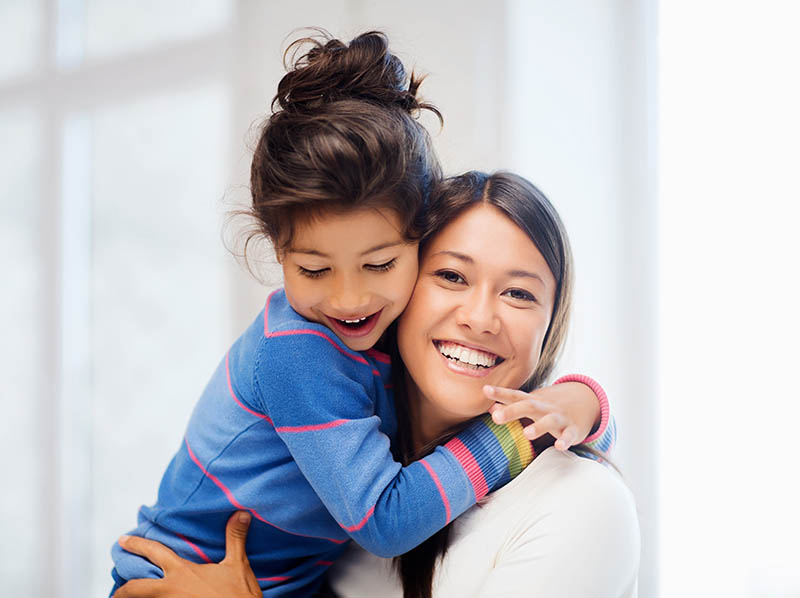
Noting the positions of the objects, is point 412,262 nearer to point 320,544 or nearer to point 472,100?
point 320,544

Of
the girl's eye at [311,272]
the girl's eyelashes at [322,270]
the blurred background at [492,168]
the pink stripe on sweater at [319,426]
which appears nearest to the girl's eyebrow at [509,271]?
the girl's eyelashes at [322,270]

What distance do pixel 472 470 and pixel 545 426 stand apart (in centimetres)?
13

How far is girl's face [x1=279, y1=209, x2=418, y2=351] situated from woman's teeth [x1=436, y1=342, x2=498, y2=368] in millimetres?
106

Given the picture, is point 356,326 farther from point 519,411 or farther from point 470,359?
point 519,411

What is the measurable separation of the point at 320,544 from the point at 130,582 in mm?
333

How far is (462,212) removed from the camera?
4.26 ft

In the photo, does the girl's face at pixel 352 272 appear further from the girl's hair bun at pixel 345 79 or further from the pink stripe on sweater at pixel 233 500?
the pink stripe on sweater at pixel 233 500

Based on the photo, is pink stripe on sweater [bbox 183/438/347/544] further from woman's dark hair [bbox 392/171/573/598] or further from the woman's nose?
the woman's nose

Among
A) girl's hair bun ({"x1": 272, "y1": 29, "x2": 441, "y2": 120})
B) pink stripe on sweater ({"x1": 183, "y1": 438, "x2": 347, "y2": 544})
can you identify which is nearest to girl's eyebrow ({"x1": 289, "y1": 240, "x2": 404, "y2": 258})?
girl's hair bun ({"x1": 272, "y1": 29, "x2": 441, "y2": 120})

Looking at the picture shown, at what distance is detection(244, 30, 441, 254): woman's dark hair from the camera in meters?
1.13

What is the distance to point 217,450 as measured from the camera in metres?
1.33

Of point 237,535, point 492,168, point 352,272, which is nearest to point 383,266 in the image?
point 352,272

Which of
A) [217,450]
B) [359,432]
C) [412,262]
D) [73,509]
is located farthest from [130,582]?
[73,509]

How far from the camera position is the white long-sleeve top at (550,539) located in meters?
Answer: 1.11
